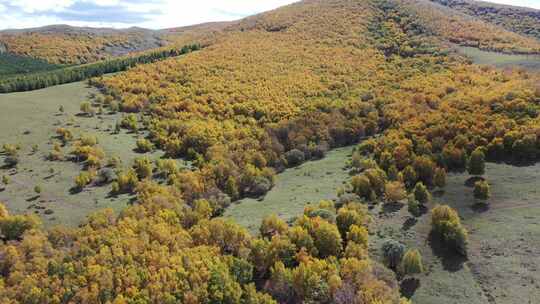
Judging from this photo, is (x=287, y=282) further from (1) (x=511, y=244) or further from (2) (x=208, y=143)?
(2) (x=208, y=143)

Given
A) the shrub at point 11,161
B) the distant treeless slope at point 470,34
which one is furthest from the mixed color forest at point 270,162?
the shrub at point 11,161

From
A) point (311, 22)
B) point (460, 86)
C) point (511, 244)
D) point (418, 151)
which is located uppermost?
point (311, 22)

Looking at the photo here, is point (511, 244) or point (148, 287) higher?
point (511, 244)

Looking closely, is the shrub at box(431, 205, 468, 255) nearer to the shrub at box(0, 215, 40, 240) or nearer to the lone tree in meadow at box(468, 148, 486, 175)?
the lone tree in meadow at box(468, 148, 486, 175)

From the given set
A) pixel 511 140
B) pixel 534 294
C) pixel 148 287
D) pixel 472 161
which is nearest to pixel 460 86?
pixel 511 140

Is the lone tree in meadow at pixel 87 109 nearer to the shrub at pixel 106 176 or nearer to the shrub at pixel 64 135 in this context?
the shrub at pixel 64 135

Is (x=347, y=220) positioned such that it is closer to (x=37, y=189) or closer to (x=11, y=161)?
(x=37, y=189)

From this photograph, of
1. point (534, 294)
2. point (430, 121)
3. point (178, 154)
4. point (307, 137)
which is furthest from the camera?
point (307, 137)

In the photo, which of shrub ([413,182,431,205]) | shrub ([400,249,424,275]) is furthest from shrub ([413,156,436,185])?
shrub ([400,249,424,275])
